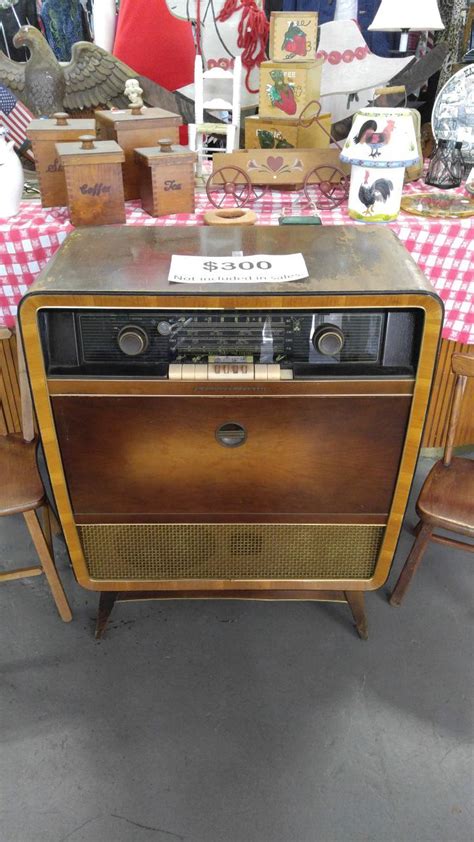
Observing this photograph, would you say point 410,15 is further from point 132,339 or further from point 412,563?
point 412,563

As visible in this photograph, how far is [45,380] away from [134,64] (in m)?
1.92

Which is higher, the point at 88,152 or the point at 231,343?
the point at 88,152

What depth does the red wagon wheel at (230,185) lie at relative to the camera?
6.23 ft

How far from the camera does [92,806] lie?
4.23ft

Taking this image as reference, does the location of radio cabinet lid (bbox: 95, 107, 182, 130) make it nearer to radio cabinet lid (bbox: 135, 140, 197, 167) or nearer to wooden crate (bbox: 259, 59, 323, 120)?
radio cabinet lid (bbox: 135, 140, 197, 167)

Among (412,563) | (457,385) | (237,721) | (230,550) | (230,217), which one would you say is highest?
(230,217)

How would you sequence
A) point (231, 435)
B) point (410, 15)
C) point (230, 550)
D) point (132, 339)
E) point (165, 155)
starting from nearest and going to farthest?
point (132, 339), point (231, 435), point (230, 550), point (165, 155), point (410, 15)

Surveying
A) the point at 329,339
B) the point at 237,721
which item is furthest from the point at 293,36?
the point at 237,721

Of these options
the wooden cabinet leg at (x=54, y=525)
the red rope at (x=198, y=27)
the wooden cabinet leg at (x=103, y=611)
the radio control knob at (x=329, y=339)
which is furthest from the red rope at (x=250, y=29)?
the wooden cabinet leg at (x=103, y=611)

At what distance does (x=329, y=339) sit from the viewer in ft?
3.88

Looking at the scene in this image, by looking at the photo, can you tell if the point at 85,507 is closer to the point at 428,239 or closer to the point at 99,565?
the point at 99,565

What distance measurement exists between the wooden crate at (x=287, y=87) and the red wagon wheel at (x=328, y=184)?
0.81 ft

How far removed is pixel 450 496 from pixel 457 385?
289 mm

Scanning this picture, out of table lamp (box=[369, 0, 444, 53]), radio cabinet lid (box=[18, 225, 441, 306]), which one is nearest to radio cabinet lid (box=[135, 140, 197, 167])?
radio cabinet lid (box=[18, 225, 441, 306])
